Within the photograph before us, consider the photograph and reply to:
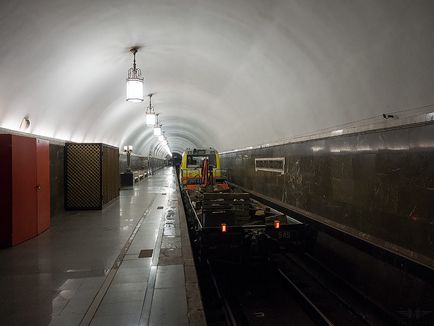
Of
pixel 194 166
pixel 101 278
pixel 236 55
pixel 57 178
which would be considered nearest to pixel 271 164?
pixel 236 55

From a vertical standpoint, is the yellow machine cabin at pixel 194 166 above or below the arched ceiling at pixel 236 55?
below

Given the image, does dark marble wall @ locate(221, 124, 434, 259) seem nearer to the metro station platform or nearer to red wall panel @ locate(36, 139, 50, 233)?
the metro station platform

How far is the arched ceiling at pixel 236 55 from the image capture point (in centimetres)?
436

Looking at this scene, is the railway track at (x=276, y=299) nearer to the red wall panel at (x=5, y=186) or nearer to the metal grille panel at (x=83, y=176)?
the red wall panel at (x=5, y=186)

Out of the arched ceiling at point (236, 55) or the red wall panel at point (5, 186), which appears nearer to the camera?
the arched ceiling at point (236, 55)

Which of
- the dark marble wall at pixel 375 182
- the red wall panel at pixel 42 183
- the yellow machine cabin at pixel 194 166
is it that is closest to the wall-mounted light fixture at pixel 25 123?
the red wall panel at pixel 42 183

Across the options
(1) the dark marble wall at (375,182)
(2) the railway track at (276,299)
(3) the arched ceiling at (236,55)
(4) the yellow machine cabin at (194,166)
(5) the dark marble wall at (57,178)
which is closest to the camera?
(1) the dark marble wall at (375,182)

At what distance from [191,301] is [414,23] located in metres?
4.13

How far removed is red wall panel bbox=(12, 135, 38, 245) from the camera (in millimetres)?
5879

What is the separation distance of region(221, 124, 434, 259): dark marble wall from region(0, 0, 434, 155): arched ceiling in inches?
19.8

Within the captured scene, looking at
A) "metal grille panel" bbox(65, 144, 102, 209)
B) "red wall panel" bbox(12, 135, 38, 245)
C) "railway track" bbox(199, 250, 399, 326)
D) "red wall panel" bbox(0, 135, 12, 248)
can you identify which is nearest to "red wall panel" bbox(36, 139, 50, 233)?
"red wall panel" bbox(12, 135, 38, 245)

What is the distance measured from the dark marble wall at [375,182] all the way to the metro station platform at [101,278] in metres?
2.95

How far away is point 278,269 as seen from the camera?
6723mm

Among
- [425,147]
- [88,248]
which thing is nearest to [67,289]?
[88,248]
